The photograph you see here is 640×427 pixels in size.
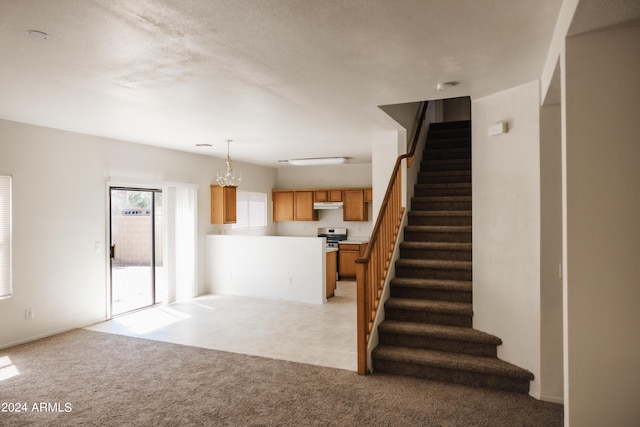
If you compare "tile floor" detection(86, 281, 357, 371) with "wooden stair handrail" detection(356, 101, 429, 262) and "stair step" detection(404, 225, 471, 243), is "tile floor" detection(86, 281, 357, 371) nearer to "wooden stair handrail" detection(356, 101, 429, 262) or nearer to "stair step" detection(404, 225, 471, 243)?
"wooden stair handrail" detection(356, 101, 429, 262)

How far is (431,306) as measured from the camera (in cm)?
418

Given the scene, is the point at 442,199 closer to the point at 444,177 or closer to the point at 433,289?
the point at 444,177

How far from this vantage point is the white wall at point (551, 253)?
3.24 meters

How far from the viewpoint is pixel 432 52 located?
109 inches

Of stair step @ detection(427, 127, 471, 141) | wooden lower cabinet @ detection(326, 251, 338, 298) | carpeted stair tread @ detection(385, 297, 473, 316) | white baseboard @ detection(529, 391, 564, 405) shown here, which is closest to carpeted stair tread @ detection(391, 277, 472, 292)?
carpeted stair tread @ detection(385, 297, 473, 316)

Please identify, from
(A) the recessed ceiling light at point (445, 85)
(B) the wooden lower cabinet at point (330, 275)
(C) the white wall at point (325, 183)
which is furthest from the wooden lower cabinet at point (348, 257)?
(A) the recessed ceiling light at point (445, 85)

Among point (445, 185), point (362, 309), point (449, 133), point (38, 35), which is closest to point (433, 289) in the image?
point (362, 309)

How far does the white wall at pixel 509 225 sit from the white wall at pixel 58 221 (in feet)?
16.2

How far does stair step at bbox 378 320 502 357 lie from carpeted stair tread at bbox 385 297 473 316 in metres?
0.16

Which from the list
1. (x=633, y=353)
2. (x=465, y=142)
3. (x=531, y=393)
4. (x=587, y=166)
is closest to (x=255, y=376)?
(x=531, y=393)

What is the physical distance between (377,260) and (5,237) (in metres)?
4.25

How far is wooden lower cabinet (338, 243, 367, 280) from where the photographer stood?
349 inches

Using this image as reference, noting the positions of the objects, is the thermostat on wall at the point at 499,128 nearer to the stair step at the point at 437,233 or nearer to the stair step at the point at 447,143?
the stair step at the point at 437,233

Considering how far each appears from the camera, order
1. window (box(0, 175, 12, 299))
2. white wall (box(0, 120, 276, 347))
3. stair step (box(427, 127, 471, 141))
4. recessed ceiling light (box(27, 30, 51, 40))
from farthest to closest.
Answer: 1. stair step (box(427, 127, 471, 141))
2. white wall (box(0, 120, 276, 347))
3. window (box(0, 175, 12, 299))
4. recessed ceiling light (box(27, 30, 51, 40))
